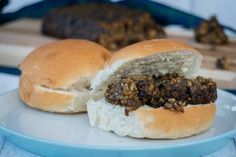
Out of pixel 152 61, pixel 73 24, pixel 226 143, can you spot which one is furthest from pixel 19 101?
pixel 73 24

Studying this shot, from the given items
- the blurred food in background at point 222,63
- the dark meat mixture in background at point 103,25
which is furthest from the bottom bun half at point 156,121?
the dark meat mixture in background at point 103,25

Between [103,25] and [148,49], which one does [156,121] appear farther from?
[103,25]

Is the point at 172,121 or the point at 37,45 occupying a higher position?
the point at 172,121

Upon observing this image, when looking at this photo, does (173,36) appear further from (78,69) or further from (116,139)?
(116,139)

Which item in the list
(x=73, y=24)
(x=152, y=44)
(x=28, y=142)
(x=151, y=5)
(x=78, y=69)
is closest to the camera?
(x=28, y=142)

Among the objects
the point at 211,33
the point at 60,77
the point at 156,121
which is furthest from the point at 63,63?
the point at 211,33
